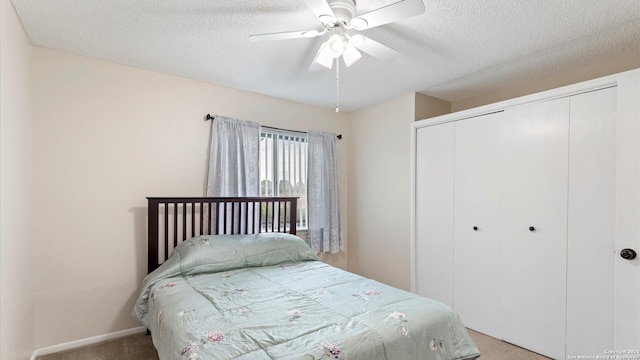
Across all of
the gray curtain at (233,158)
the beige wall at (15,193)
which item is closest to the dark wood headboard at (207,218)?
the gray curtain at (233,158)

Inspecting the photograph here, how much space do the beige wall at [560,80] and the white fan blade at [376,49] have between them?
195 cm

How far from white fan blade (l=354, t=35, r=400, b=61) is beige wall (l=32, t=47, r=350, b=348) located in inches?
75.0

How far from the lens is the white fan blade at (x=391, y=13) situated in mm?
1376

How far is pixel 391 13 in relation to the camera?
4.84 feet

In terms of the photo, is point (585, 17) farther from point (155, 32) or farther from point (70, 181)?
point (70, 181)

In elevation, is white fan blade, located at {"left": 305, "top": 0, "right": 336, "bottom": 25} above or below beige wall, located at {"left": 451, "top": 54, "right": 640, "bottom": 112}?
below

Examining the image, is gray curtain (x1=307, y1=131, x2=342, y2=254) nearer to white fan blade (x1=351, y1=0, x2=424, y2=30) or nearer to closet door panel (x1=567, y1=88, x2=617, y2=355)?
white fan blade (x1=351, y1=0, x2=424, y2=30)

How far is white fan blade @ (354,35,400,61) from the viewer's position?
181cm

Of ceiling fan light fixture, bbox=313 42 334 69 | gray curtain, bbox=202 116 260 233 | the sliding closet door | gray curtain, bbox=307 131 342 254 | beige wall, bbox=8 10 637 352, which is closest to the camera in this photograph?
ceiling fan light fixture, bbox=313 42 334 69

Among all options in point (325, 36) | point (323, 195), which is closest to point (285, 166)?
point (323, 195)

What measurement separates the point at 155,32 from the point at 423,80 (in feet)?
7.81

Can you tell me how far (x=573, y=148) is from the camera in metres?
2.21

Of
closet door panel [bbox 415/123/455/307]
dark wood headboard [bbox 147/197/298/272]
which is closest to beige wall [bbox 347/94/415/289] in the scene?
closet door panel [bbox 415/123/455/307]

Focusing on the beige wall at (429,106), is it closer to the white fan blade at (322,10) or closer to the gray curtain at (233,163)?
the gray curtain at (233,163)
